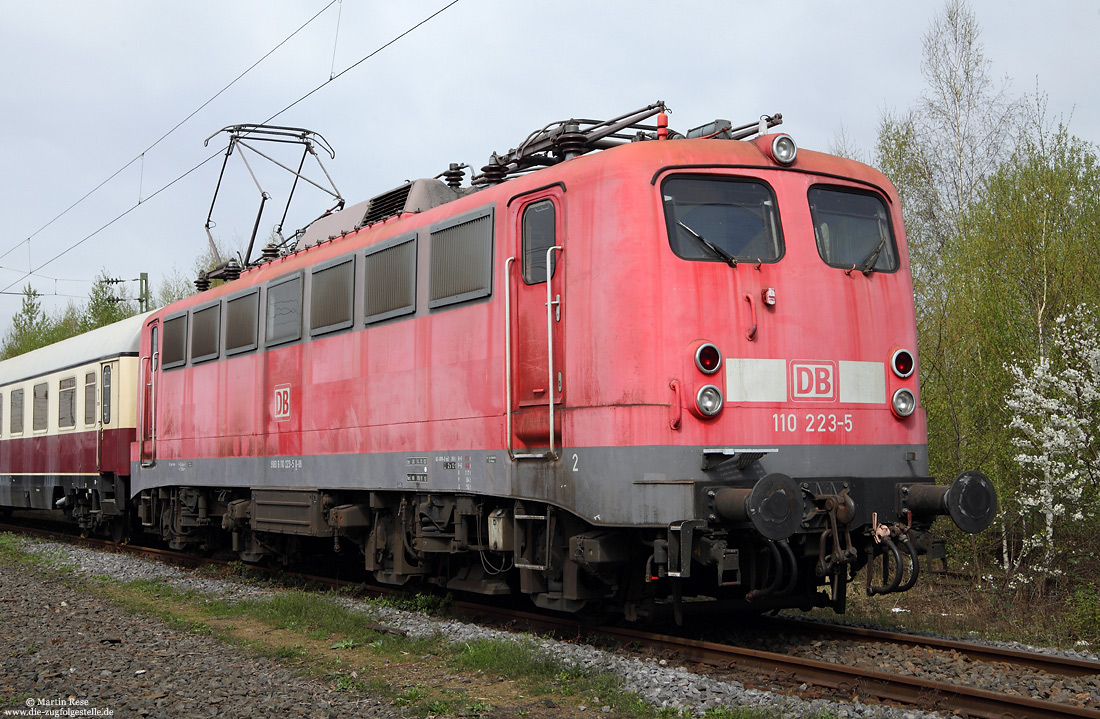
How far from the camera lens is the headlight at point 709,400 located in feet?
23.7

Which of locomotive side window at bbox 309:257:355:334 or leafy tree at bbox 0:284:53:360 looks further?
leafy tree at bbox 0:284:53:360

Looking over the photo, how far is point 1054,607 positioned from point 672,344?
20.1 ft

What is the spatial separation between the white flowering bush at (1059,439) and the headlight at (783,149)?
17.0ft

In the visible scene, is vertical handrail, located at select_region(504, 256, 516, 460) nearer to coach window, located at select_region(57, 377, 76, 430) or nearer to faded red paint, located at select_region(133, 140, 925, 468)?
faded red paint, located at select_region(133, 140, 925, 468)

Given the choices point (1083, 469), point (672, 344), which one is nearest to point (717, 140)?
point (672, 344)

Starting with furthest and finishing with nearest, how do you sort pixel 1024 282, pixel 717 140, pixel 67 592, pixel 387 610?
pixel 1024 282, pixel 67 592, pixel 387 610, pixel 717 140

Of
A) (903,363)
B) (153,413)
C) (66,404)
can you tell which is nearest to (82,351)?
(66,404)

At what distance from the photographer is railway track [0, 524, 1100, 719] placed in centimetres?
599

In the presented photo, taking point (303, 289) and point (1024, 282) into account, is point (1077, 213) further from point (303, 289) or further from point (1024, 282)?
point (303, 289)

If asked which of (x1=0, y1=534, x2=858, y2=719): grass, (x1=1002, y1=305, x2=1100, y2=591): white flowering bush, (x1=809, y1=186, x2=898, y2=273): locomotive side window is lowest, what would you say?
(x1=0, y1=534, x2=858, y2=719): grass

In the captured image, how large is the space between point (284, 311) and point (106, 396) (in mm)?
7752

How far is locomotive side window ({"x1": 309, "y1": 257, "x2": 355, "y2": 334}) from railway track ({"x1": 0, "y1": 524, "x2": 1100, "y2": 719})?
3558 mm

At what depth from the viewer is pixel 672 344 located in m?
7.29

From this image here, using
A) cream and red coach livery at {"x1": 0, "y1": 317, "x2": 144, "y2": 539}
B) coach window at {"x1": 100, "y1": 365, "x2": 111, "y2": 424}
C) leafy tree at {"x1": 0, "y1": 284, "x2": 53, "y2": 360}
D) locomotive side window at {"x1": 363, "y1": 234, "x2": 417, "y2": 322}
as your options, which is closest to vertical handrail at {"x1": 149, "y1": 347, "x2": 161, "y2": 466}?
cream and red coach livery at {"x1": 0, "y1": 317, "x2": 144, "y2": 539}
